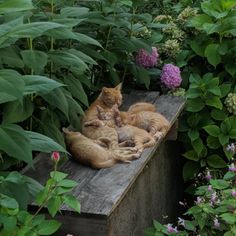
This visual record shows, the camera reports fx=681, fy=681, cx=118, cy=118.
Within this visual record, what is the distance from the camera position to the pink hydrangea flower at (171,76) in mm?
3943

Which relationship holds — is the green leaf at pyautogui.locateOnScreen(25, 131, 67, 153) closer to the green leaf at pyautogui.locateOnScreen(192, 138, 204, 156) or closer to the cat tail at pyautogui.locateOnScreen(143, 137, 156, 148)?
the cat tail at pyautogui.locateOnScreen(143, 137, 156, 148)

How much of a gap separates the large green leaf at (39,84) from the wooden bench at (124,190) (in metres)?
0.45

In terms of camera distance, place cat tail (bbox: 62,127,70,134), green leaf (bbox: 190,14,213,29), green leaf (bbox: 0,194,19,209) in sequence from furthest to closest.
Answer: green leaf (bbox: 190,14,213,29) < cat tail (bbox: 62,127,70,134) < green leaf (bbox: 0,194,19,209)

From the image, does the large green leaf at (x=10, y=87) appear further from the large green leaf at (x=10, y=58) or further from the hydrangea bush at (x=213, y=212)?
the hydrangea bush at (x=213, y=212)

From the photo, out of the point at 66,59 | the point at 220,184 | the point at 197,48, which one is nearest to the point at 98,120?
the point at 66,59

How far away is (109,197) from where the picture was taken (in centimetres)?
259

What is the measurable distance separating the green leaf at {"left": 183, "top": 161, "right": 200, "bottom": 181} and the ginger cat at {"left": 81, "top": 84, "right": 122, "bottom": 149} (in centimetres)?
99

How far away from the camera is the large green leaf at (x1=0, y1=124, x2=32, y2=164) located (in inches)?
85.0

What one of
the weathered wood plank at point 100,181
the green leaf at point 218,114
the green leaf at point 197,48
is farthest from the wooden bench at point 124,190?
the green leaf at point 197,48

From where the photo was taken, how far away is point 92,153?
287cm

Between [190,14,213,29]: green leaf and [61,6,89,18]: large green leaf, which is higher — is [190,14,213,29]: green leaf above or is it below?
below

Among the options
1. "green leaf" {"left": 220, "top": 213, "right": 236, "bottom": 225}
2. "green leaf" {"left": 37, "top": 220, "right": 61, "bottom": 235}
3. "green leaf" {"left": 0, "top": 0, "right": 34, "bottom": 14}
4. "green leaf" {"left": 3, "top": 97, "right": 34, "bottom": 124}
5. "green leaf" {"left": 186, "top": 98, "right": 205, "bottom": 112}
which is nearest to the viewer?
"green leaf" {"left": 37, "top": 220, "right": 61, "bottom": 235}

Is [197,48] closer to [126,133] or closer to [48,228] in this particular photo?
[126,133]

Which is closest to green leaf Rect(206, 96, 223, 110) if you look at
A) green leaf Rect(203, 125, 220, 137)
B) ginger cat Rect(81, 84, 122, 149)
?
green leaf Rect(203, 125, 220, 137)
